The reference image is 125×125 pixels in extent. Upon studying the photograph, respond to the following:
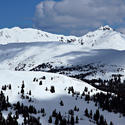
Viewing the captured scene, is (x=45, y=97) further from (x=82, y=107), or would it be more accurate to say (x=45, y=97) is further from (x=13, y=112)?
(x=13, y=112)

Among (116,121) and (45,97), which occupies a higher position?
(45,97)

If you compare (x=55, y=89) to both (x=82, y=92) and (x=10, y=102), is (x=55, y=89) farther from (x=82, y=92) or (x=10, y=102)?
(x=10, y=102)

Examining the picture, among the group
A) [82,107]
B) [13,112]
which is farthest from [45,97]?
[13,112]

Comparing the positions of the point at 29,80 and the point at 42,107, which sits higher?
the point at 29,80

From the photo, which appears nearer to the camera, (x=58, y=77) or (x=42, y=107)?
(x=42, y=107)

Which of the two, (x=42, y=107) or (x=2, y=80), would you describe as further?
(x=2, y=80)

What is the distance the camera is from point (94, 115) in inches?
2753

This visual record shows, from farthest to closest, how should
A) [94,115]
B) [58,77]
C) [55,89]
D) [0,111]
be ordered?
[58,77]
[55,89]
[94,115]
[0,111]

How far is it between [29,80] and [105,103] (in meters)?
31.0

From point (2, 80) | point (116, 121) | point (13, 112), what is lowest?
point (116, 121)

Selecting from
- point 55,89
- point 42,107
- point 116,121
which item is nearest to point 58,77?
point 55,89

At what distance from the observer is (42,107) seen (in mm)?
73500

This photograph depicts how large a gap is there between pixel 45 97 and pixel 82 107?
13.4 metres

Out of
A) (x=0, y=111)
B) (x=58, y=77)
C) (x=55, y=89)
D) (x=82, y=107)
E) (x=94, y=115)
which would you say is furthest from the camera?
(x=58, y=77)
